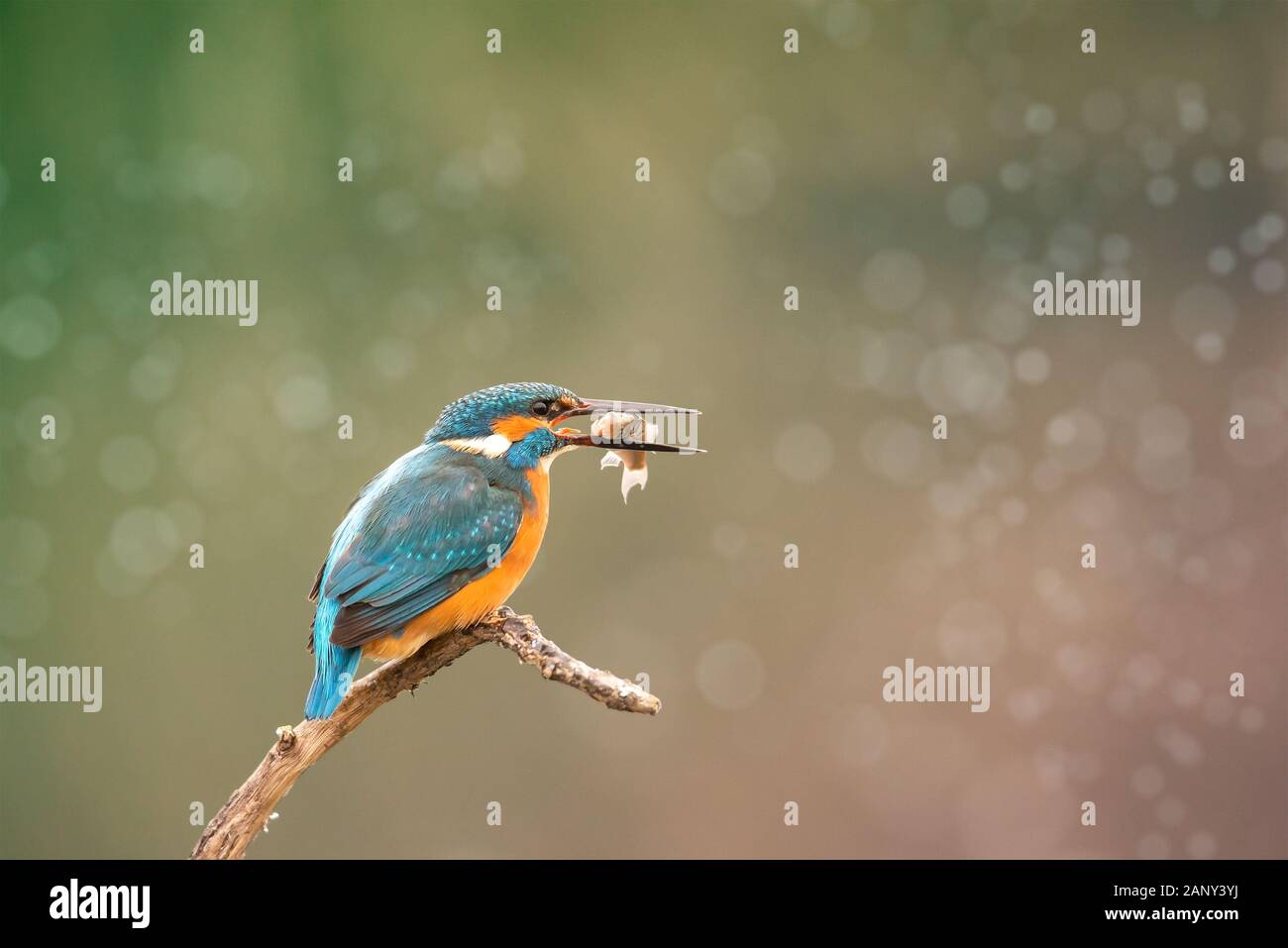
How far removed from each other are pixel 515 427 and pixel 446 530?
0.90 ft

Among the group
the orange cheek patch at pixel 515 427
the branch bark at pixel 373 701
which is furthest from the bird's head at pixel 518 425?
the branch bark at pixel 373 701

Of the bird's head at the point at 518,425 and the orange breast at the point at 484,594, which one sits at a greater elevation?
the bird's head at the point at 518,425

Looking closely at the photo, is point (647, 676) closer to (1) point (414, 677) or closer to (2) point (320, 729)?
(1) point (414, 677)

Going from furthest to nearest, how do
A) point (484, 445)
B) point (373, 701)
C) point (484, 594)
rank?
point (484, 445), point (484, 594), point (373, 701)

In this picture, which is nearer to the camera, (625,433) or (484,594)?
(484,594)

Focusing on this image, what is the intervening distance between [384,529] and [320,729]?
0.37m

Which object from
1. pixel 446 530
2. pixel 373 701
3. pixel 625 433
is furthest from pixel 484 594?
pixel 625 433

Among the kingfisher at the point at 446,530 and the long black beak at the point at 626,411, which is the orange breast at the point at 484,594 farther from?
the long black beak at the point at 626,411

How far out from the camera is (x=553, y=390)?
2.30 metres

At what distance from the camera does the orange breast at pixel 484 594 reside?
2.04 m

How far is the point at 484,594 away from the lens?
6.99 ft

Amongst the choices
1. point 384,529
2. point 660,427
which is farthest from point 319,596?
point 660,427

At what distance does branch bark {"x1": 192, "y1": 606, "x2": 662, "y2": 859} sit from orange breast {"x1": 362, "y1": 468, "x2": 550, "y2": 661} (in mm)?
31

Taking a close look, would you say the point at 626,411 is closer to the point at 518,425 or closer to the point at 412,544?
the point at 518,425
